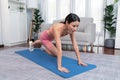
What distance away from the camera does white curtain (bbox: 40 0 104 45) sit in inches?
167

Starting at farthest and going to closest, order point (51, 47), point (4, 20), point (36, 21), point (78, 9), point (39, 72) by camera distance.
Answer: point (36, 21)
point (78, 9)
point (4, 20)
point (51, 47)
point (39, 72)

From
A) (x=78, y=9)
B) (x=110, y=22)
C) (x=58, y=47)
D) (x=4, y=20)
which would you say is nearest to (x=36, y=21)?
(x=4, y=20)

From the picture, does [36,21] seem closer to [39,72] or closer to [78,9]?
[78,9]

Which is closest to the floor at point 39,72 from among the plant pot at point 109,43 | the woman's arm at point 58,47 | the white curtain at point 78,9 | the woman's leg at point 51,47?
the woman's arm at point 58,47

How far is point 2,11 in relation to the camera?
3.83m

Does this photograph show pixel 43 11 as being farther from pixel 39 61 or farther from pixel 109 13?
pixel 39 61

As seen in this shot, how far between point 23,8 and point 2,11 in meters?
0.75

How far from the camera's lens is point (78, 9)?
14.7 ft

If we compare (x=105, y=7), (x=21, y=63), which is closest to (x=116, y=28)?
(x=105, y=7)

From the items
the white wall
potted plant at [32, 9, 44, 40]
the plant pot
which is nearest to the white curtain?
potted plant at [32, 9, 44, 40]

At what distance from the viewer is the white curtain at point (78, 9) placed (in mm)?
4246

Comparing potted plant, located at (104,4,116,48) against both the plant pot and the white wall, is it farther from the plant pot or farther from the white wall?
the white wall

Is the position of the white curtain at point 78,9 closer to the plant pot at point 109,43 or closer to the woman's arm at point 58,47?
the plant pot at point 109,43

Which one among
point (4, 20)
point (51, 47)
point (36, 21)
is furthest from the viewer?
point (36, 21)
